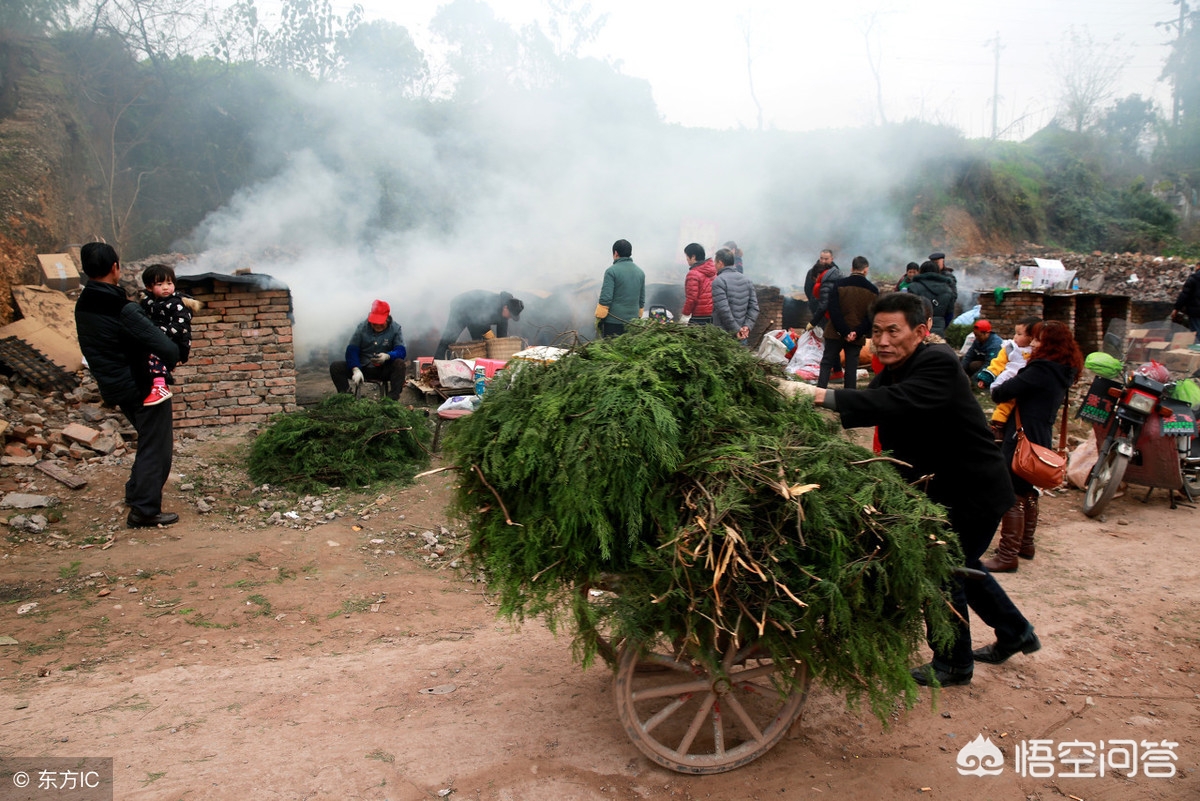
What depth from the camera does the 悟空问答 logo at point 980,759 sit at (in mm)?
2928

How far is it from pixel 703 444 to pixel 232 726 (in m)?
2.35

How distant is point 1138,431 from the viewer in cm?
604

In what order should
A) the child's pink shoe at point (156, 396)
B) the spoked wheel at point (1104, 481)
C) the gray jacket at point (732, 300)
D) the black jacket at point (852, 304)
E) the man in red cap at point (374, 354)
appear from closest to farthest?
the child's pink shoe at point (156, 396)
the spoked wheel at point (1104, 481)
the man in red cap at point (374, 354)
the black jacket at point (852, 304)
the gray jacket at point (732, 300)

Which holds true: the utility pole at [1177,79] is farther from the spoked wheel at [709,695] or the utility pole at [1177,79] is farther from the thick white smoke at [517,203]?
the spoked wheel at [709,695]

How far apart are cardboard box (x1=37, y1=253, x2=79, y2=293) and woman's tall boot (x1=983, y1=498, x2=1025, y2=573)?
10.8 meters

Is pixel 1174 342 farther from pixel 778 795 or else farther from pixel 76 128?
pixel 76 128

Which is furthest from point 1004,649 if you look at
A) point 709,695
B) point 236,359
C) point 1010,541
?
point 236,359

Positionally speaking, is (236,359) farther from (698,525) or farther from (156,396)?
(698,525)

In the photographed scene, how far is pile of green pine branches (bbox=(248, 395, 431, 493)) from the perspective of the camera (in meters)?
6.41

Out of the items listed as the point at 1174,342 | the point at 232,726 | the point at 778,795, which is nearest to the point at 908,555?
the point at 778,795

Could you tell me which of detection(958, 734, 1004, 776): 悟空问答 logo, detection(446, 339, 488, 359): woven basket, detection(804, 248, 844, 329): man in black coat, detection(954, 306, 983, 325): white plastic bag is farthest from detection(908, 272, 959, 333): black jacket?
detection(958, 734, 1004, 776): 悟空问答 logo

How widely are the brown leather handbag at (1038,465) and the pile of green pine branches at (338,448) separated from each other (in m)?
4.78

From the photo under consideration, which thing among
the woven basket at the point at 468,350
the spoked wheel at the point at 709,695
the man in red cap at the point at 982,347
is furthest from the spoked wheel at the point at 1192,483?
the woven basket at the point at 468,350

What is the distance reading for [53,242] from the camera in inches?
445
